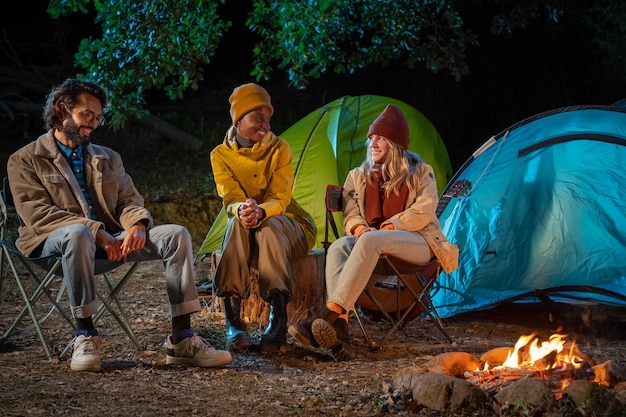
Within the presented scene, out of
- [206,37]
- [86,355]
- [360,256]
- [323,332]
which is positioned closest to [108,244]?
[86,355]

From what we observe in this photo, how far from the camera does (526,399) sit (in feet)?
12.4

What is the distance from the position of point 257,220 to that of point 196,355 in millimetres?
820

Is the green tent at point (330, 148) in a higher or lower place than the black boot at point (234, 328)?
higher

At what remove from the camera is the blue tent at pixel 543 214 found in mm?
6078

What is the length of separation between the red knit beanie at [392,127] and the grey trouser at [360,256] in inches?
21.8

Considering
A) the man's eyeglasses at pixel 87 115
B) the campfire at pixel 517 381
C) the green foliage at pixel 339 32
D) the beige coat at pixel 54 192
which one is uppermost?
the green foliage at pixel 339 32

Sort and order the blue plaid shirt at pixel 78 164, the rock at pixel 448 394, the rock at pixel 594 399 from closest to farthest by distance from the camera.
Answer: the rock at pixel 594 399 → the rock at pixel 448 394 → the blue plaid shirt at pixel 78 164

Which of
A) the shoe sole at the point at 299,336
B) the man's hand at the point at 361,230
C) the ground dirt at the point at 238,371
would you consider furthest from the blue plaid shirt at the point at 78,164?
the man's hand at the point at 361,230

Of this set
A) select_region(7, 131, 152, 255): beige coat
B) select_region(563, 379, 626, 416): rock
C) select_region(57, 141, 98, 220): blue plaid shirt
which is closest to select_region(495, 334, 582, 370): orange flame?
select_region(563, 379, 626, 416): rock

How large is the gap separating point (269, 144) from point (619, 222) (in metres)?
2.37

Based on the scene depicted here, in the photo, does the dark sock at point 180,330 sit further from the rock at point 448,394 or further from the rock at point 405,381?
the rock at point 448,394

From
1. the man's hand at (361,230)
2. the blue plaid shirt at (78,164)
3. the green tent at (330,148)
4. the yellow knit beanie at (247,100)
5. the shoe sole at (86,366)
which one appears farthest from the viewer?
the green tent at (330,148)

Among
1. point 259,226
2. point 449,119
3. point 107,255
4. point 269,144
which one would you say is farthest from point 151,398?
point 449,119

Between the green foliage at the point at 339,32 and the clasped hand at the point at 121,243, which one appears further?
the green foliage at the point at 339,32
